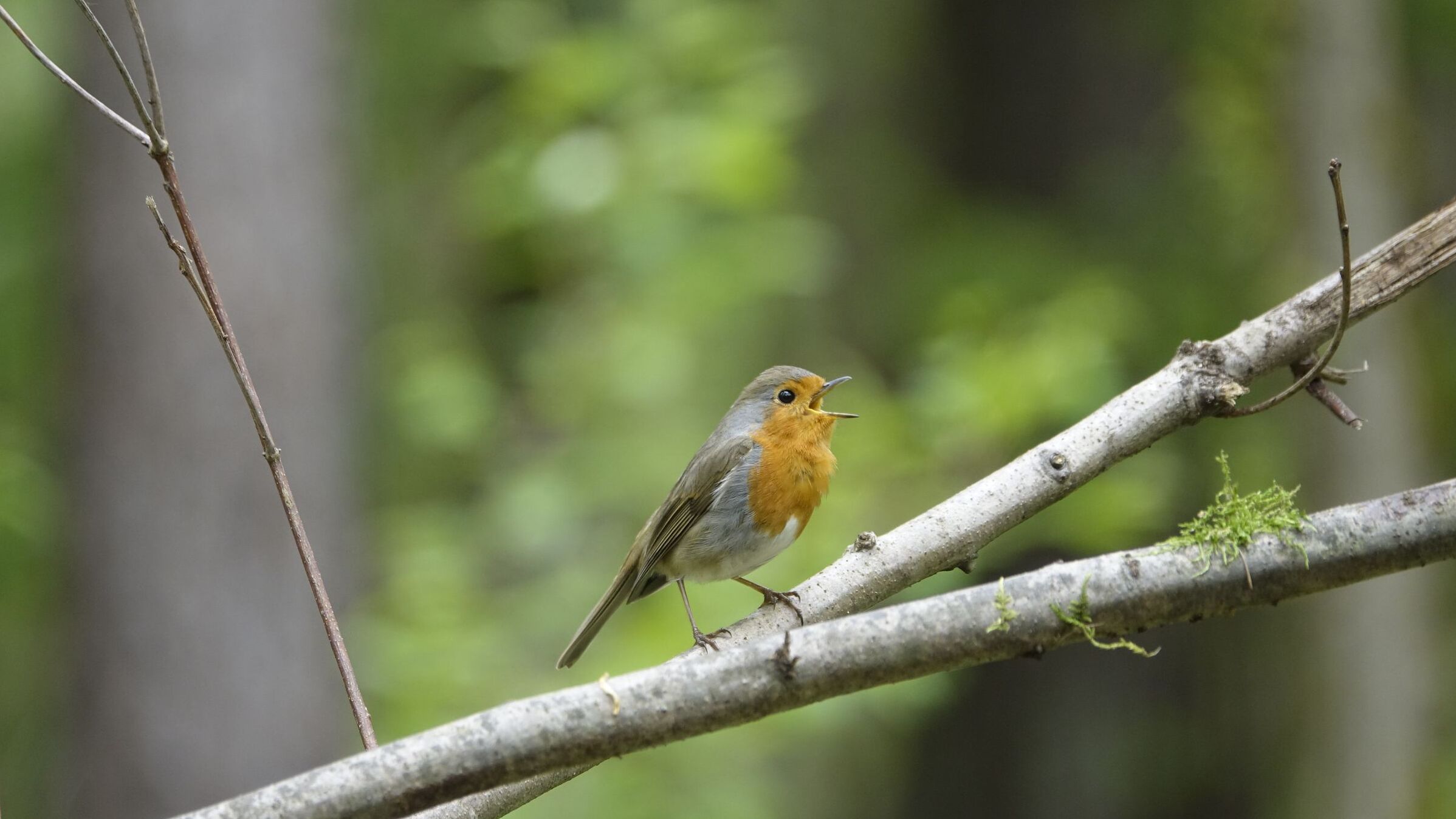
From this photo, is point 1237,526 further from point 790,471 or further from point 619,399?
point 619,399

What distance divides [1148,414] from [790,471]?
162 cm

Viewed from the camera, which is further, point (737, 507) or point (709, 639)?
point (737, 507)

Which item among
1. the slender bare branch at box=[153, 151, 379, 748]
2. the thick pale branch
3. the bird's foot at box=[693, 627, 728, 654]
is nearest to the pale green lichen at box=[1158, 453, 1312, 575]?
the thick pale branch

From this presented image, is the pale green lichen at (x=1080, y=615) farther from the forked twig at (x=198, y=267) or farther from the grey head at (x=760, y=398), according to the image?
the grey head at (x=760, y=398)

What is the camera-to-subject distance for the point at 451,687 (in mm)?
6281

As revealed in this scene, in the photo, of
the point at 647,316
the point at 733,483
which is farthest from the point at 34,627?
the point at 733,483

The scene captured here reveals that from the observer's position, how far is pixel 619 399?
6.87 meters

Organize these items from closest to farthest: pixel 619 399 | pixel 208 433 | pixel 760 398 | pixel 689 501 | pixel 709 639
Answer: pixel 709 639 → pixel 689 501 → pixel 760 398 → pixel 208 433 → pixel 619 399

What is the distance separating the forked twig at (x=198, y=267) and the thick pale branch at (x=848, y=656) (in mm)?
312

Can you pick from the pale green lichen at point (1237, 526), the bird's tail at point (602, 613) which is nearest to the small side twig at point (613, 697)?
the pale green lichen at point (1237, 526)

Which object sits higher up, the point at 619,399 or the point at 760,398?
the point at 619,399

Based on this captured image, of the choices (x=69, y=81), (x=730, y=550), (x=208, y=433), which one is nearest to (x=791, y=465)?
(x=730, y=550)

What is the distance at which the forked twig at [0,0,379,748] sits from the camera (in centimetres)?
185

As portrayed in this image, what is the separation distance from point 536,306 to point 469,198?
33.2 inches
